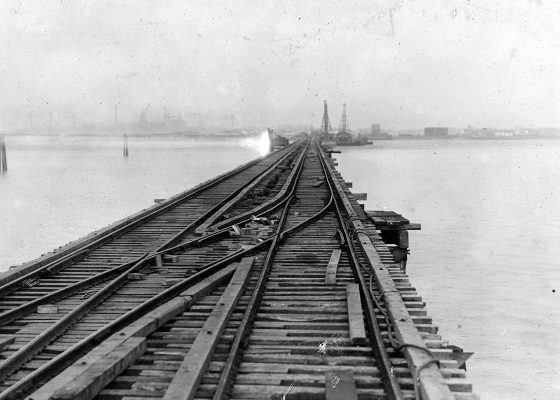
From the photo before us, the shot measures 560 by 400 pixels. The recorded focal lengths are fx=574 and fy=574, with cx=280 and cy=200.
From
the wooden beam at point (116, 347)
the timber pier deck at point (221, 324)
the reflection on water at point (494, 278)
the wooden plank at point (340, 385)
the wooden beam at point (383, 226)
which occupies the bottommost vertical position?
the reflection on water at point (494, 278)

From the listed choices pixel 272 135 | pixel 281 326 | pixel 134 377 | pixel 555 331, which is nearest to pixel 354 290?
pixel 281 326

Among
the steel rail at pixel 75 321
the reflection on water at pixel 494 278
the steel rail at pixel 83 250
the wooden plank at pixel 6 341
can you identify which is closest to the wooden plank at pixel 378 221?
the reflection on water at pixel 494 278

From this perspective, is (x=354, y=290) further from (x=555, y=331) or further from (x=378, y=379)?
(x=555, y=331)

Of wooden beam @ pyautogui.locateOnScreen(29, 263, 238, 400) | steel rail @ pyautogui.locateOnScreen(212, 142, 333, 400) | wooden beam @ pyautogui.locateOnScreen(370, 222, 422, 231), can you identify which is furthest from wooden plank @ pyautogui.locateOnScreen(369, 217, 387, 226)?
wooden beam @ pyautogui.locateOnScreen(29, 263, 238, 400)

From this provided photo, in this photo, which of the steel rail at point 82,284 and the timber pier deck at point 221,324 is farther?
the steel rail at point 82,284

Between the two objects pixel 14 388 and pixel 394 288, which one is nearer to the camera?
pixel 14 388

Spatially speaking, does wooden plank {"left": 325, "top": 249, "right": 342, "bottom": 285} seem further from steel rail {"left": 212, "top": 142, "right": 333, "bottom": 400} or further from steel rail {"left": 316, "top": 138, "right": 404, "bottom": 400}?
steel rail {"left": 212, "top": 142, "right": 333, "bottom": 400}

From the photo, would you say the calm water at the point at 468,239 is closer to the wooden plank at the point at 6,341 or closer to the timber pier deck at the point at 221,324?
the timber pier deck at the point at 221,324
